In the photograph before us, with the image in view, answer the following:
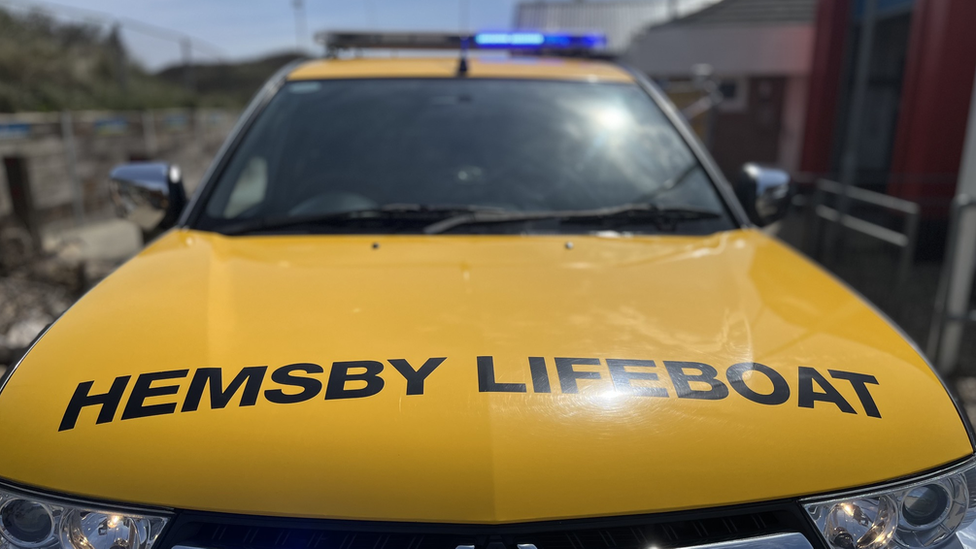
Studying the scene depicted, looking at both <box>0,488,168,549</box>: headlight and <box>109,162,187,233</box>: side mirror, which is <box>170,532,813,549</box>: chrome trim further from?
<box>109,162,187,233</box>: side mirror

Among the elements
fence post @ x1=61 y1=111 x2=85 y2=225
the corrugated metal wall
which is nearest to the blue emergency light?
fence post @ x1=61 y1=111 x2=85 y2=225

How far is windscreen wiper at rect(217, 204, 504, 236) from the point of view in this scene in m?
2.34

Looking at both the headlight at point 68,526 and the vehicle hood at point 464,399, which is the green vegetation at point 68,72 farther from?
the headlight at point 68,526

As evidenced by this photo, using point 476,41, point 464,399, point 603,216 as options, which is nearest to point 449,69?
point 476,41

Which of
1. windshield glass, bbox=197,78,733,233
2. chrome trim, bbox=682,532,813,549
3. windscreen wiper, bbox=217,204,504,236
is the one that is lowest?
chrome trim, bbox=682,532,813,549

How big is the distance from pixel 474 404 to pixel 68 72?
15188 millimetres

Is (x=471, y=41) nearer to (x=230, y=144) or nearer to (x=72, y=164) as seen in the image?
(x=230, y=144)

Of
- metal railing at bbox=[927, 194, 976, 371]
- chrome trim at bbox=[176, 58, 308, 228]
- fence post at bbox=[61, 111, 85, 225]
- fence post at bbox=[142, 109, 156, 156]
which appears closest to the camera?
chrome trim at bbox=[176, 58, 308, 228]

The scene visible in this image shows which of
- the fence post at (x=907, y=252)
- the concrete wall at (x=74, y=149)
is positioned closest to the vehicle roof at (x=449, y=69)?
the fence post at (x=907, y=252)

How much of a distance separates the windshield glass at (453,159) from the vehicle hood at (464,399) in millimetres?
517

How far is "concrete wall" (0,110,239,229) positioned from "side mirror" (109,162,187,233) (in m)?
4.79

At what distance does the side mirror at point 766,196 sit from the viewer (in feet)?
9.11

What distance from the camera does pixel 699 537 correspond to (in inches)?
51.1

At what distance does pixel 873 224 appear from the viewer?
6406 millimetres
